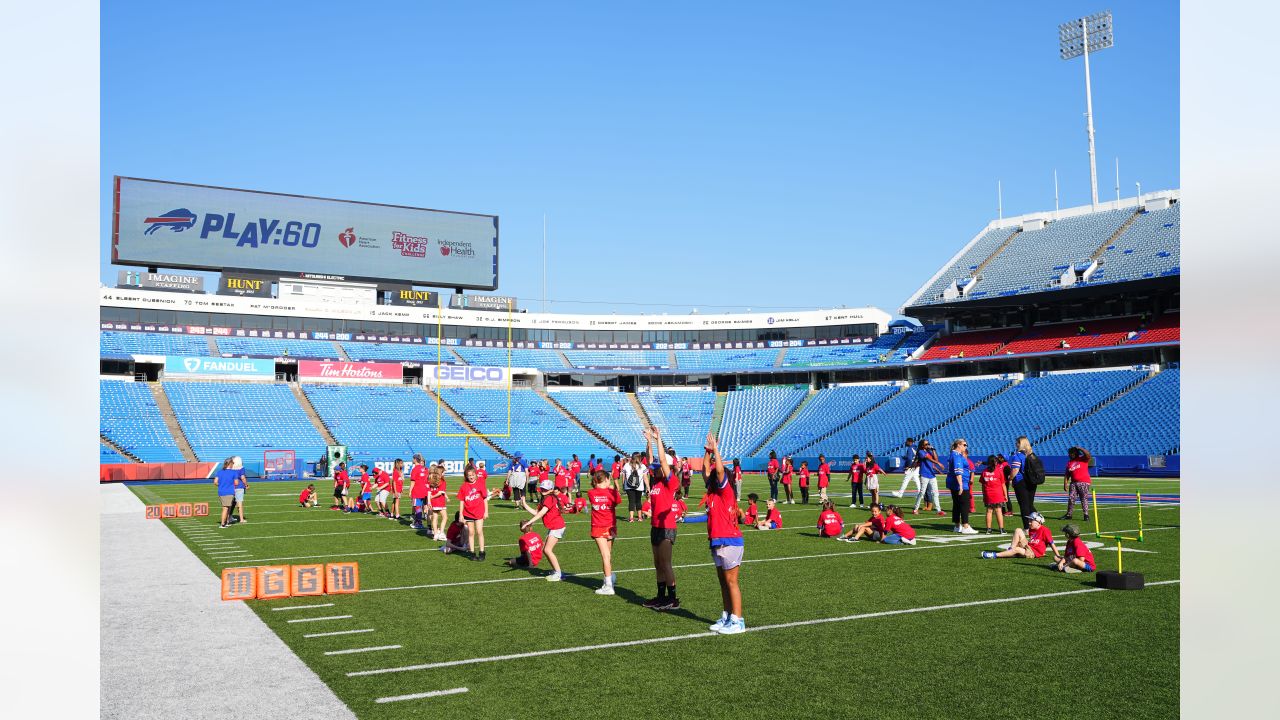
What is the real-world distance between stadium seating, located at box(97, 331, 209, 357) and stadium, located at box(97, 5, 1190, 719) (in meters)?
0.33

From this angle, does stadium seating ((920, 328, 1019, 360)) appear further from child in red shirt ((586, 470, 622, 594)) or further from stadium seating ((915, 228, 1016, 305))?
child in red shirt ((586, 470, 622, 594))

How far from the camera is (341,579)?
38.7 feet

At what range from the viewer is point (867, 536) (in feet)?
56.5

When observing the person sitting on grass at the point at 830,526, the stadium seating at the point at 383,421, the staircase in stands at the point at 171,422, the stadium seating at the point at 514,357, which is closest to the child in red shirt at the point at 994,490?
the person sitting on grass at the point at 830,526

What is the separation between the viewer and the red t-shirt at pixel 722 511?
28.9 feet

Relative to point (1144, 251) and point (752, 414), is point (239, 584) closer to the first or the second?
point (752, 414)

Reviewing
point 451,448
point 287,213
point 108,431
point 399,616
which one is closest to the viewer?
point 399,616

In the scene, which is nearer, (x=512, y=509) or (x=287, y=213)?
(x=512, y=509)

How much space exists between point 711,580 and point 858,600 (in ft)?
8.03

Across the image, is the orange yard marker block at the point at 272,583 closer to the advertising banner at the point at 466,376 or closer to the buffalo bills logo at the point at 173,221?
the advertising banner at the point at 466,376

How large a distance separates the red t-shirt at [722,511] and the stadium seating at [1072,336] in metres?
48.4

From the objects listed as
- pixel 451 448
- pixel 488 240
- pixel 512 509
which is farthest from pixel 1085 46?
pixel 512 509
